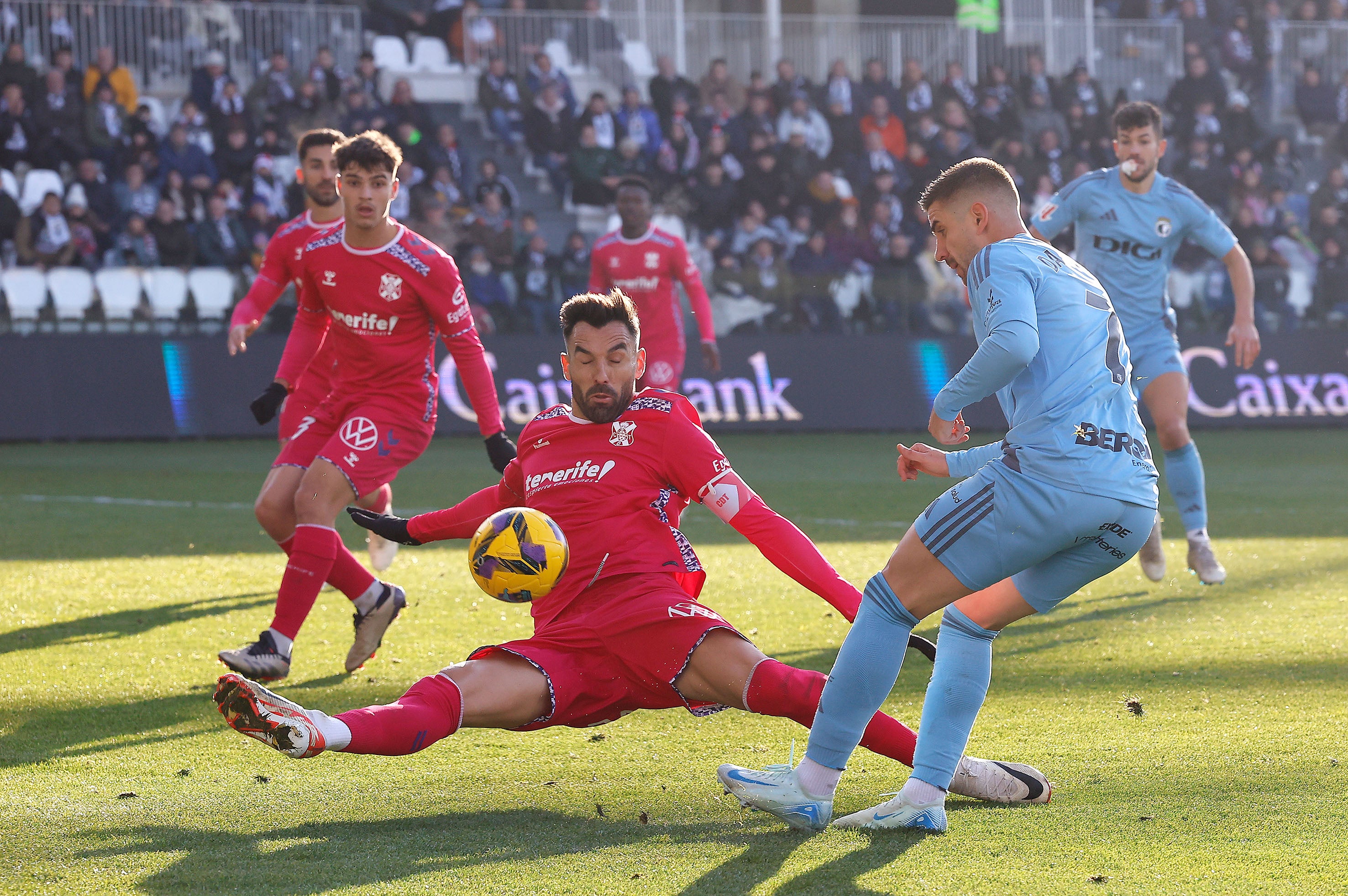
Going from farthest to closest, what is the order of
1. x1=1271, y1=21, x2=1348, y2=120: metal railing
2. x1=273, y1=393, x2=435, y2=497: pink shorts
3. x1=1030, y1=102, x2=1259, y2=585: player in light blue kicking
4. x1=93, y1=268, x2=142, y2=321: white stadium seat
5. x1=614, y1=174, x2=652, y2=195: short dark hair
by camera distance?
x1=1271, y1=21, x2=1348, y2=120: metal railing, x1=93, y1=268, x2=142, y2=321: white stadium seat, x1=614, y1=174, x2=652, y2=195: short dark hair, x1=1030, y1=102, x2=1259, y2=585: player in light blue kicking, x1=273, y1=393, x2=435, y2=497: pink shorts

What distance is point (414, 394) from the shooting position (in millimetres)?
5992

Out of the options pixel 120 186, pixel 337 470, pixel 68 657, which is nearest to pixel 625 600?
pixel 337 470

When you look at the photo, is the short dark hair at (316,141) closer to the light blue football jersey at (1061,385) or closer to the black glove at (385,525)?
the black glove at (385,525)

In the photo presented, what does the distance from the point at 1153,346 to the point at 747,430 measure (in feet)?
28.4

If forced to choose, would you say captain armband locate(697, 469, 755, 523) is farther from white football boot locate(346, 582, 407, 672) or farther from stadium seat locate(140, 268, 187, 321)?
stadium seat locate(140, 268, 187, 321)

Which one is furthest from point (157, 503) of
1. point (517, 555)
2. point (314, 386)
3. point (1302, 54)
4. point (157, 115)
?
point (1302, 54)

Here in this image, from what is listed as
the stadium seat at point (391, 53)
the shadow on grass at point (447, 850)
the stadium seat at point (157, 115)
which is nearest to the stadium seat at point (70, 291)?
the stadium seat at point (157, 115)

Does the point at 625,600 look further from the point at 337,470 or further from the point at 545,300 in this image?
the point at 545,300

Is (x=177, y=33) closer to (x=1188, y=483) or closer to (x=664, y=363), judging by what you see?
(x=664, y=363)

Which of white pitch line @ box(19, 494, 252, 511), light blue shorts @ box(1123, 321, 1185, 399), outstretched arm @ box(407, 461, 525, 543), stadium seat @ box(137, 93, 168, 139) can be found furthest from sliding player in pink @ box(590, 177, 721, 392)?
stadium seat @ box(137, 93, 168, 139)

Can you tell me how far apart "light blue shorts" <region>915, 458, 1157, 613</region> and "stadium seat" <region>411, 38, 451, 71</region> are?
18.8 metres

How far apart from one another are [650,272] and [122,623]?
5266mm

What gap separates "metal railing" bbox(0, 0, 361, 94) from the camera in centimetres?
1877

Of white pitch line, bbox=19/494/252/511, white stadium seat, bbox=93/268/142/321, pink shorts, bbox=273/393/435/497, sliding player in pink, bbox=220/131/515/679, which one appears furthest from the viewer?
white stadium seat, bbox=93/268/142/321
